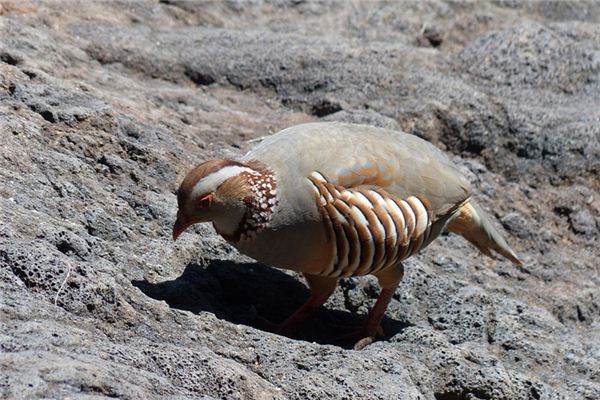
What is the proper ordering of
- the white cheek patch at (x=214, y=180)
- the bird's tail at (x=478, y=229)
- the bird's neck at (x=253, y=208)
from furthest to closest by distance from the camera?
1. the bird's tail at (x=478, y=229)
2. the bird's neck at (x=253, y=208)
3. the white cheek patch at (x=214, y=180)

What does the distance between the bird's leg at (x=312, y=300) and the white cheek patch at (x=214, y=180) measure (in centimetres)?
65

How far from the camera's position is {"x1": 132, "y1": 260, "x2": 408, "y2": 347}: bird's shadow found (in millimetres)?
4227

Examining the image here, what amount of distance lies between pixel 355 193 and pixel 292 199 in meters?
0.27

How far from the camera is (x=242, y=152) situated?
18.8 feet

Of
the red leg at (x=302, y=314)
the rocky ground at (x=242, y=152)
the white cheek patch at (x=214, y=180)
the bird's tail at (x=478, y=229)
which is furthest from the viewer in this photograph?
the bird's tail at (x=478, y=229)

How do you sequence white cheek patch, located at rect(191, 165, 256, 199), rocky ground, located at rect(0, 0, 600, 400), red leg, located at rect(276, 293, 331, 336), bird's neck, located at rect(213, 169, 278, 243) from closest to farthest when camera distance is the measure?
rocky ground, located at rect(0, 0, 600, 400) → white cheek patch, located at rect(191, 165, 256, 199) → bird's neck, located at rect(213, 169, 278, 243) → red leg, located at rect(276, 293, 331, 336)

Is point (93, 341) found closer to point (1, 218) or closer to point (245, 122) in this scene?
point (1, 218)

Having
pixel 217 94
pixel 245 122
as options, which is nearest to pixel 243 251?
pixel 245 122

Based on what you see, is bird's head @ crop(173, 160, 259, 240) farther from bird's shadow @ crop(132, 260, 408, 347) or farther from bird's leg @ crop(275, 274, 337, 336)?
bird's leg @ crop(275, 274, 337, 336)

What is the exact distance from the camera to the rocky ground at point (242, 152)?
11.6 feet

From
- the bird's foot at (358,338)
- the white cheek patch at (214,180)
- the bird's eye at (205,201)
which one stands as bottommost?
the bird's foot at (358,338)

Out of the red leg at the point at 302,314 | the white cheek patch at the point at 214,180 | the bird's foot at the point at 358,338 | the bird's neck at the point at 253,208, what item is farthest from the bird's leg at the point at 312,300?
the white cheek patch at the point at 214,180

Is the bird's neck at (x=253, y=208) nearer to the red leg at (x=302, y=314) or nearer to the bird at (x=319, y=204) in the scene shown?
the bird at (x=319, y=204)

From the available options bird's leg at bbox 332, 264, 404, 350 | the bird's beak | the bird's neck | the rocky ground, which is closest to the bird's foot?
bird's leg at bbox 332, 264, 404, 350
